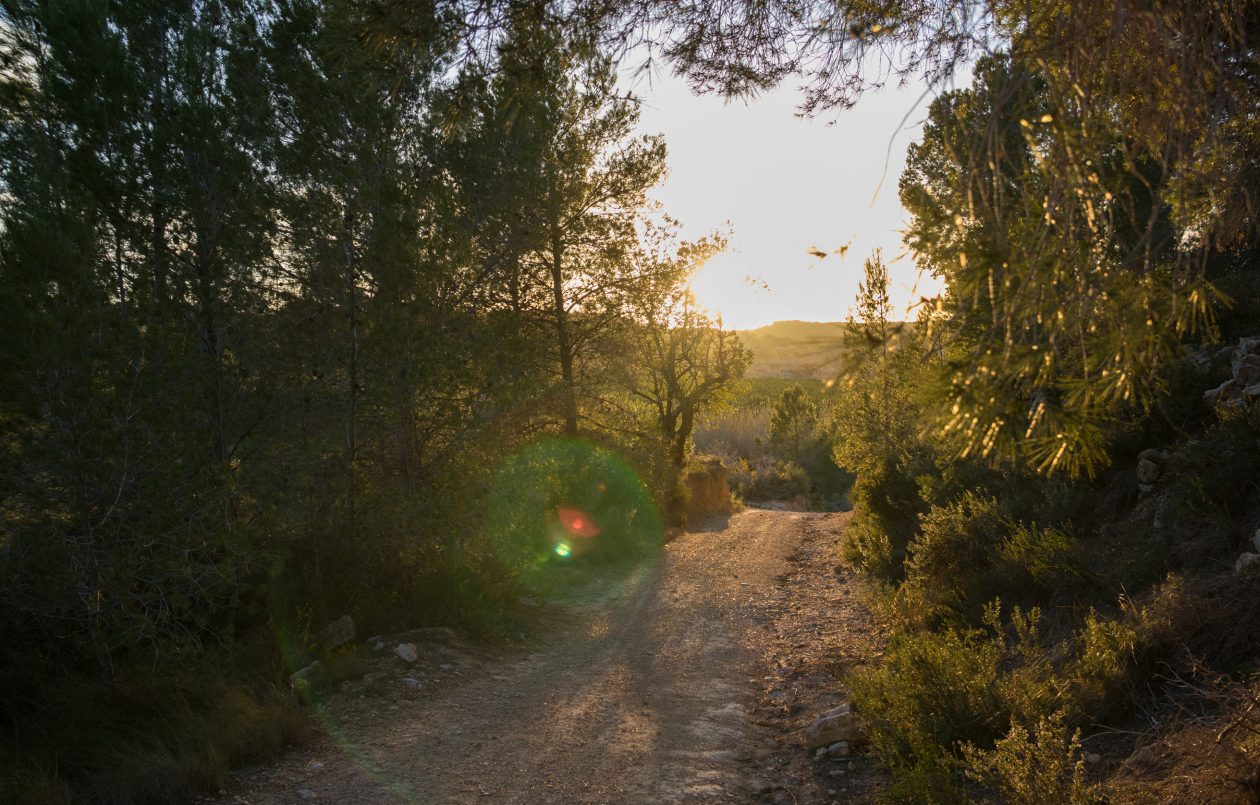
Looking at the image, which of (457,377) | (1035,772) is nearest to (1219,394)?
(1035,772)

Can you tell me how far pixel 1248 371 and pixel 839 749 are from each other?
19.7 feet

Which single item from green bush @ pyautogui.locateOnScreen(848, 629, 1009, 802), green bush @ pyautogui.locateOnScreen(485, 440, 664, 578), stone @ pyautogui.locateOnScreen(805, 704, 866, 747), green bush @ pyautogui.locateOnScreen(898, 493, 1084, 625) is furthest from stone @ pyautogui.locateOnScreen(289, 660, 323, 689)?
green bush @ pyautogui.locateOnScreen(898, 493, 1084, 625)

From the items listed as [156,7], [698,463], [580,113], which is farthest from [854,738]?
[698,463]

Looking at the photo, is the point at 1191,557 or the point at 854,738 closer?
the point at 854,738

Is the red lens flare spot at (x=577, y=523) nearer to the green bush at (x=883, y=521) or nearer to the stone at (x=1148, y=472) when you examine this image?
the green bush at (x=883, y=521)

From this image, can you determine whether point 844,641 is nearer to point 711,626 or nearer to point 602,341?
point 711,626

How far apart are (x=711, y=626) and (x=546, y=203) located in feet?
28.9

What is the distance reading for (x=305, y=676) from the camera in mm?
6746

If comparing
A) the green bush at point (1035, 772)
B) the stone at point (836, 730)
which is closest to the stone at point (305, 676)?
the stone at point (836, 730)

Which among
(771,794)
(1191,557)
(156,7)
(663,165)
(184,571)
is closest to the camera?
(771,794)

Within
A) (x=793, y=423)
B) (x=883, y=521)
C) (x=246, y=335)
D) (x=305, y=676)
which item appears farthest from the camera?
(x=793, y=423)

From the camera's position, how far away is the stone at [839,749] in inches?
208

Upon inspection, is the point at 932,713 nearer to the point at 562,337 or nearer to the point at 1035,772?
the point at 1035,772

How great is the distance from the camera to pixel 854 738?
213 inches
